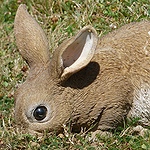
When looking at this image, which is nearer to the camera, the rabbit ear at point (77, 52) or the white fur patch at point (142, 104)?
the rabbit ear at point (77, 52)

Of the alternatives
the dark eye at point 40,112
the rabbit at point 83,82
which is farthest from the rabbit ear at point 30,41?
the dark eye at point 40,112

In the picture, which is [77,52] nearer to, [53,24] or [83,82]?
Answer: [83,82]

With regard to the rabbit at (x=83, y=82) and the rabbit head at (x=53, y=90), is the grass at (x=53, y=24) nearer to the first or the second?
the rabbit at (x=83, y=82)

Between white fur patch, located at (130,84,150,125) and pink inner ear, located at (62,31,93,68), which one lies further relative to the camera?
white fur patch, located at (130,84,150,125)

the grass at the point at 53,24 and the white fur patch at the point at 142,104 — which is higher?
the grass at the point at 53,24

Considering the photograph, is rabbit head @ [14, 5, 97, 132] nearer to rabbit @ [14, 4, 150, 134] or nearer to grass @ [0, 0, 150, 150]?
rabbit @ [14, 4, 150, 134]

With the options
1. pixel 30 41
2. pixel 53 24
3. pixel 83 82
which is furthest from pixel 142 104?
pixel 53 24

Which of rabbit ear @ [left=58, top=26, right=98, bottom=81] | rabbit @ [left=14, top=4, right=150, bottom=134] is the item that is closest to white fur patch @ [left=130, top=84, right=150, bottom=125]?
rabbit @ [left=14, top=4, right=150, bottom=134]

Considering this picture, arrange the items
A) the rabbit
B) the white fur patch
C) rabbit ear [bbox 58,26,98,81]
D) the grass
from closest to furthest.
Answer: rabbit ear [bbox 58,26,98,81]
the rabbit
the white fur patch
the grass
